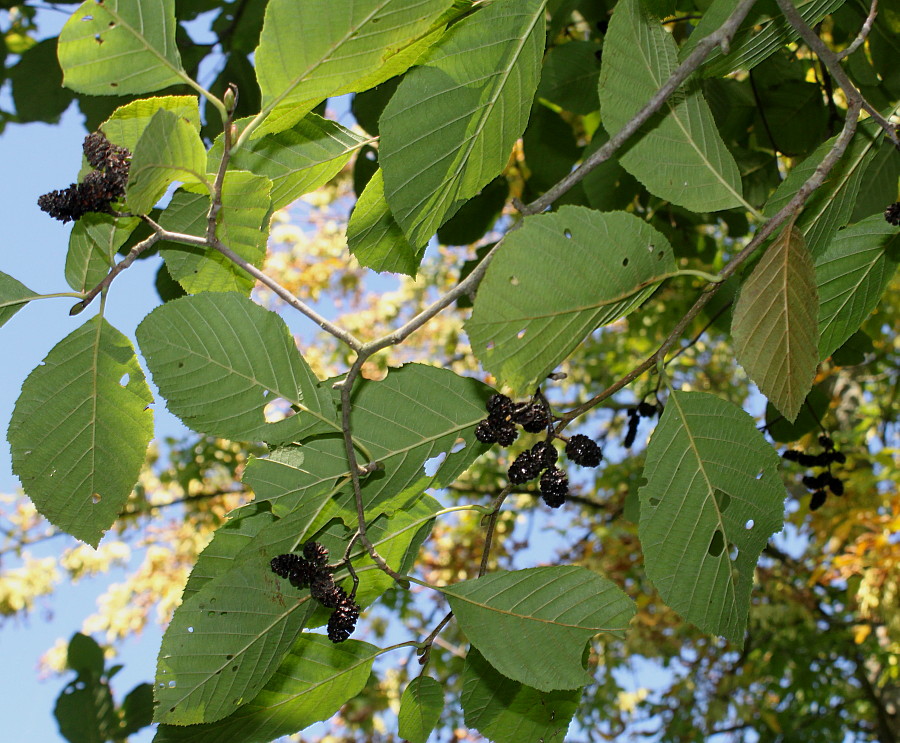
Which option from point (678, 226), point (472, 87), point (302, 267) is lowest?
point (472, 87)

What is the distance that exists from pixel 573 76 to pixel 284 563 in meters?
1.89

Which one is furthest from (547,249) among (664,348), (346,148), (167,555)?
(167,555)

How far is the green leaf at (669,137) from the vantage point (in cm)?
114

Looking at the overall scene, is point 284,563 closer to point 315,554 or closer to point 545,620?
point 315,554

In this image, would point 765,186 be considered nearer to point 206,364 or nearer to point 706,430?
point 706,430

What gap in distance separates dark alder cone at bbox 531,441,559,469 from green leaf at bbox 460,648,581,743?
0.38 metres

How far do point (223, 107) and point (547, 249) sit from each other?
18.1 inches

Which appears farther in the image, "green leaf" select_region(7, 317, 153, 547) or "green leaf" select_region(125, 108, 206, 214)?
"green leaf" select_region(7, 317, 153, 547)

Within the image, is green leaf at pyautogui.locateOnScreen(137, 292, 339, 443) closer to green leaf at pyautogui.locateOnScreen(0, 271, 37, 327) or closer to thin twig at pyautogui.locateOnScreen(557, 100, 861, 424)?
green leaf at pyautogui.locateOnScreen(0, 271, 37, 327)

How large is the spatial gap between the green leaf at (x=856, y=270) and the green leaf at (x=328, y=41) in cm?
81

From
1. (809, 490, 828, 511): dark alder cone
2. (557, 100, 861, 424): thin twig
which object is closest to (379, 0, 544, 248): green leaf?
(557, 100, 861, 424): thin twig

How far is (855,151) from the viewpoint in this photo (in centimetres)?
127

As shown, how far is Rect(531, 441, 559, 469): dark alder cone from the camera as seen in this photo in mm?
1140

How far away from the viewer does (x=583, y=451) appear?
3.97 feet
